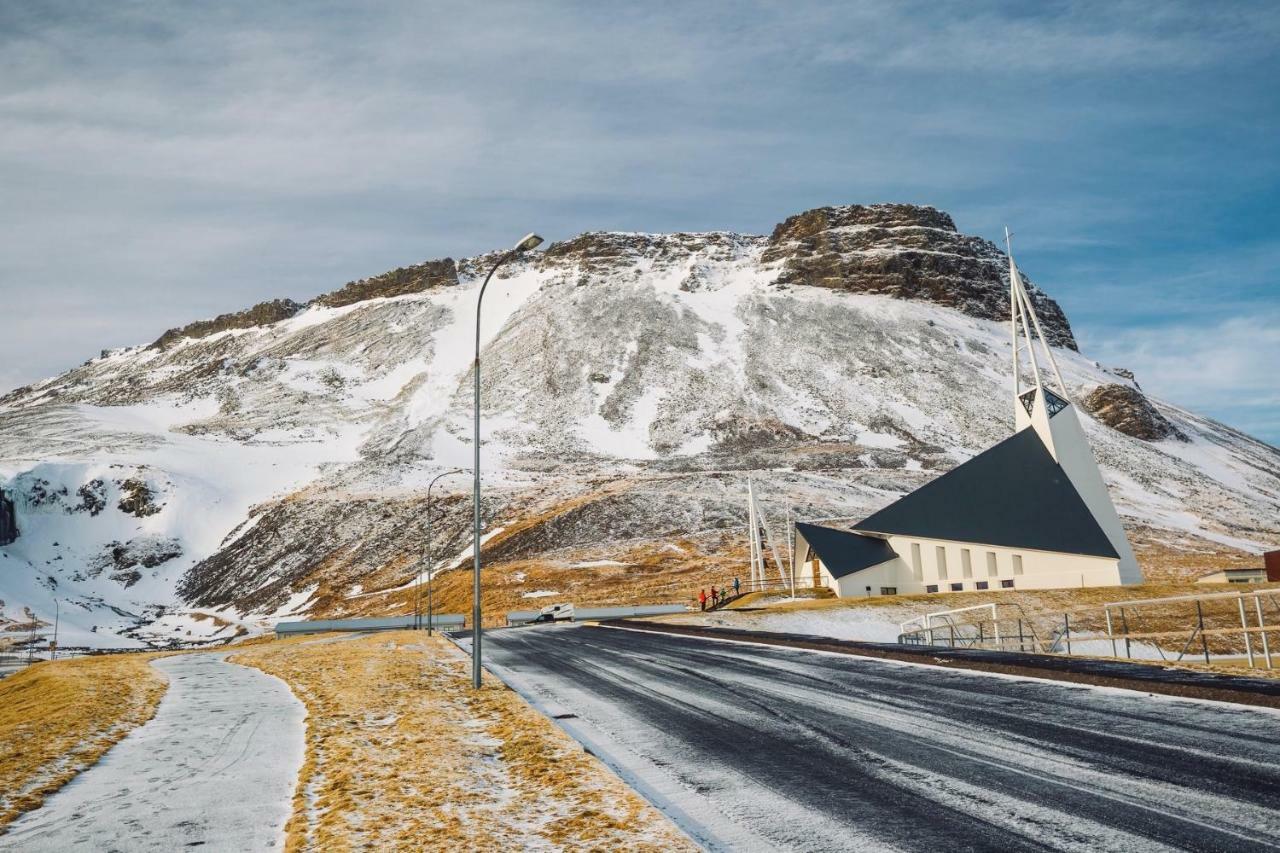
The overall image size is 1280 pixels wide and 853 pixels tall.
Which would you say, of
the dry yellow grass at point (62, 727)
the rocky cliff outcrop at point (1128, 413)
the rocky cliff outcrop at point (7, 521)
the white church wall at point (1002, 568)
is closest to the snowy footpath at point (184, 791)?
the dry yellow grass at point (62, 727)

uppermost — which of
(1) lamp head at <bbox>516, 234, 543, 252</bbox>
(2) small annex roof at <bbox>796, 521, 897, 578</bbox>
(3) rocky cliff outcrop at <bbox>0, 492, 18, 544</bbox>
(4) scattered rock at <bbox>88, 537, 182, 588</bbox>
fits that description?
(3) rocky cliff outcrop at <bbox>0, 492, 18, 544</bbox>

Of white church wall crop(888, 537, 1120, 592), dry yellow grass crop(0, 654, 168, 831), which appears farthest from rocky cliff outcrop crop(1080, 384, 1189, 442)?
dry yellow grass crop(0, 654, 168, 831)

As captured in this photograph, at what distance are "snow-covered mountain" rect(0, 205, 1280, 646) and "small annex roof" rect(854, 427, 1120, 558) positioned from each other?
2310 centimetres

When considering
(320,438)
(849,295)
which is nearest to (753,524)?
(320,438)

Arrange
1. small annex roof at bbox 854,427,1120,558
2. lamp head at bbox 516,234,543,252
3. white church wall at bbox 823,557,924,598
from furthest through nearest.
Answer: white church wall at bbox 823,557,924,598
small annex roof at bbox 854,427,1120,558
lamp head at bbox 516,234,543,252

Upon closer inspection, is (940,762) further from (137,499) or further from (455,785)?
(137,499)

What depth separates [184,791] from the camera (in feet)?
31.3

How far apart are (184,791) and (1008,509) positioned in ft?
164

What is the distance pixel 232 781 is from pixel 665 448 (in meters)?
126

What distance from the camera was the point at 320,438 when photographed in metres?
147

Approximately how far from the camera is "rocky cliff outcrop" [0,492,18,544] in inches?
4218

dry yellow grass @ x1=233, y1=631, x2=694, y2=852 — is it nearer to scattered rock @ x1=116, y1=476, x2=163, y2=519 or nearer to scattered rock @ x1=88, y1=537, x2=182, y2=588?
scattered rock @ x1=88, y1=537, x2=182, y2=588

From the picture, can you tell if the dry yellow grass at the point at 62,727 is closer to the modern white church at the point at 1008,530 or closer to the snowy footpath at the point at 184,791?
the snowy footpath at the point at 184,791

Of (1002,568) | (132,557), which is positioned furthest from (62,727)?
(132,557)
